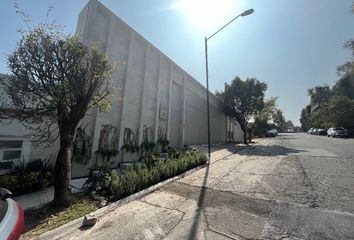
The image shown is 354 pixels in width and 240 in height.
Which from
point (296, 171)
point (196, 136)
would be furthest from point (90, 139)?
point (196, 136)

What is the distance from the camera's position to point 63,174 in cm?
509

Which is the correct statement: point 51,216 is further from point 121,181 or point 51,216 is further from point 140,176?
point 140,176

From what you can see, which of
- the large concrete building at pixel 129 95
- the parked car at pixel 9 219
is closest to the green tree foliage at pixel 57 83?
the large concrete building at pixel 129 95

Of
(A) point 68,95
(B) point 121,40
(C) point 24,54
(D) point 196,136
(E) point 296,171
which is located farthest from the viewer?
(D) point 196,136

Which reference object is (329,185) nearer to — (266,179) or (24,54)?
(266,179)

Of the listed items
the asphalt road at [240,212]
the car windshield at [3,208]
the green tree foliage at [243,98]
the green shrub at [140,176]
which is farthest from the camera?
the green tree foliage at [243,98]

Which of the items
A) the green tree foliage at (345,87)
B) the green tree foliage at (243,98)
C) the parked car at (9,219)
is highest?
the green tree foliage at (345,87)

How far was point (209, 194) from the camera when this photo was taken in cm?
609

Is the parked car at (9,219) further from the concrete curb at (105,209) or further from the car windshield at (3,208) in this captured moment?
the concrete curb at (105,209)

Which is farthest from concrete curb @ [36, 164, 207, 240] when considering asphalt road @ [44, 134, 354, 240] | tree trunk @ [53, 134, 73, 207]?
tree trunk @ [53, 134, 73, 207]

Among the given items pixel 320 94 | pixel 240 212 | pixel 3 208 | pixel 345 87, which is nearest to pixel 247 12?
pixel 240 212

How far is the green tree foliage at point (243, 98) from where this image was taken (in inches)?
1000

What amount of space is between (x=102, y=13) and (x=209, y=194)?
9452mm

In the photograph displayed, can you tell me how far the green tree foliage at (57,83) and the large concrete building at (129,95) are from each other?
170cm
